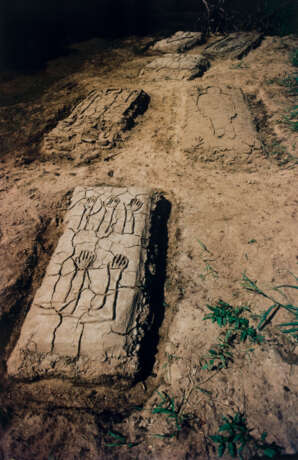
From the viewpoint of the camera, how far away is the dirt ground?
118 centimetres

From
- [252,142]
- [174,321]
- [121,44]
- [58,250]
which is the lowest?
[174,321]

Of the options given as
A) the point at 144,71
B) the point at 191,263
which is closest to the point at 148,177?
the point at 191,263

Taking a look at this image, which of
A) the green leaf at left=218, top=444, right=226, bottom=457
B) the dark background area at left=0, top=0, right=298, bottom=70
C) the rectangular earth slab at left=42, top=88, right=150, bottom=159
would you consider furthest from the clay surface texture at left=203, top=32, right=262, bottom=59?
the green leaf at left=218, top=444, right=226, bottom=457

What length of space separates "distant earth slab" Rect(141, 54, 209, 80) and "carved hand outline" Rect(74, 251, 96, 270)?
9.88 ft

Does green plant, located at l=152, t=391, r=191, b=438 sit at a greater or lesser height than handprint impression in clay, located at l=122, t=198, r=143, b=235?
lesser

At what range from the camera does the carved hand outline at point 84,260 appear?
1.55 m

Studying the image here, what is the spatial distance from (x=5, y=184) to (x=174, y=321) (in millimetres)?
1976

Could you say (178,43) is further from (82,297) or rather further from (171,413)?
(171,413)

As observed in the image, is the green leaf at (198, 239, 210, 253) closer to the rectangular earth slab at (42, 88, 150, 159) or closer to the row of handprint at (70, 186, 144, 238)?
the row of handprint at (70, 186, 144, 238)

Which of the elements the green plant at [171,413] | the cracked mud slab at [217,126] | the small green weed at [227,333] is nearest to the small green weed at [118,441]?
the green plant at [171,413]

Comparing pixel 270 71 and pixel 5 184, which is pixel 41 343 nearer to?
pixel 5 184

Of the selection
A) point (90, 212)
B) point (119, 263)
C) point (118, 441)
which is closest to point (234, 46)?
point (90, 212)

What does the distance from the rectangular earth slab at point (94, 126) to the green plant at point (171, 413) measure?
2190 millimetres

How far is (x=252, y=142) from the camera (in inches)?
94.3
